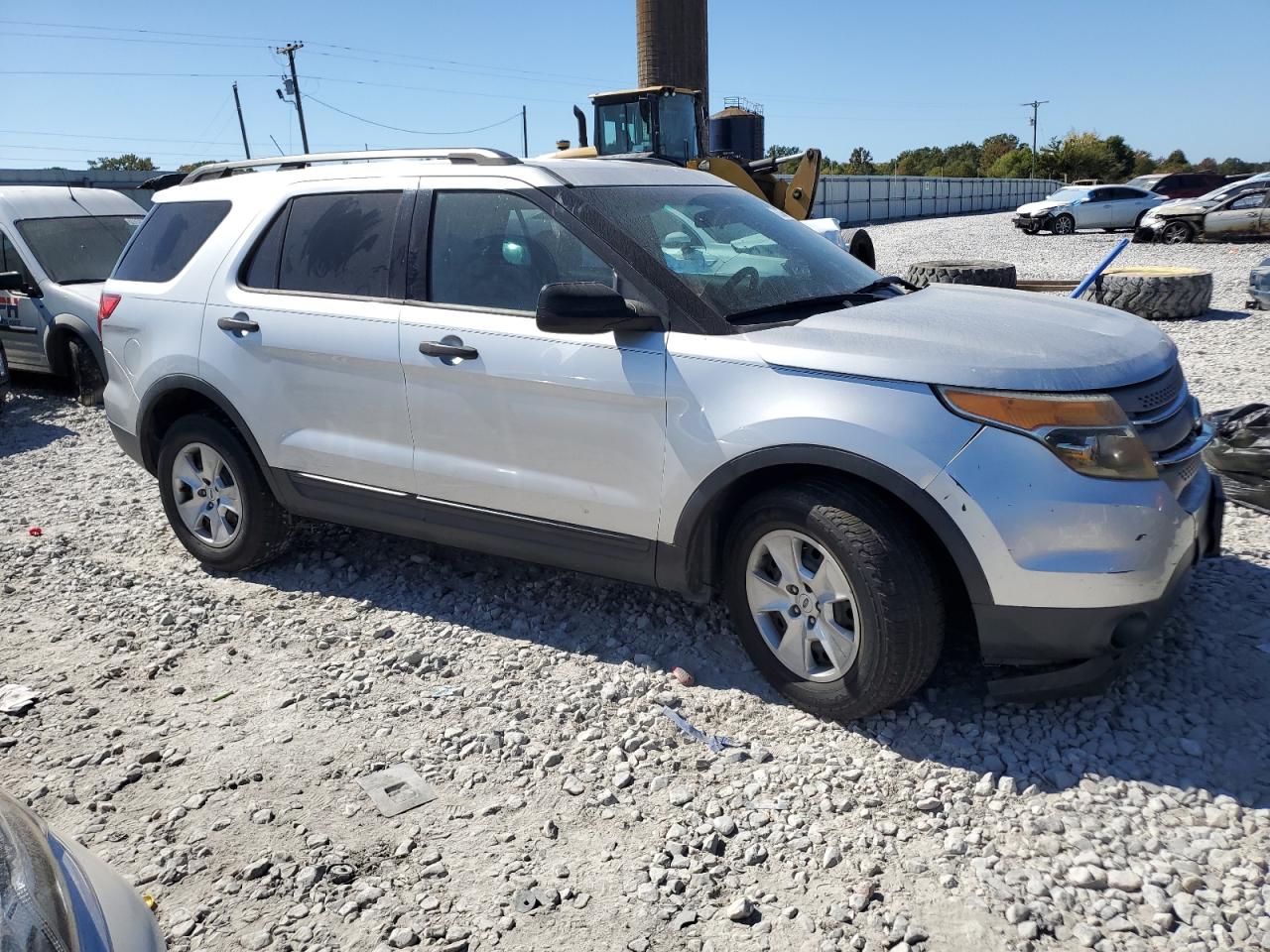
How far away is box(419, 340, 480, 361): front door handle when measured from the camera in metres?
A: 3.88

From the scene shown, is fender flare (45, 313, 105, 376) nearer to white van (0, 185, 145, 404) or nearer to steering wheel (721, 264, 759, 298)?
white van (0, 185, 145, 404)

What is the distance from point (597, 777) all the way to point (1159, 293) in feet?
31.4

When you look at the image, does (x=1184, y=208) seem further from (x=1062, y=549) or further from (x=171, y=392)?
(x=171, y=392)

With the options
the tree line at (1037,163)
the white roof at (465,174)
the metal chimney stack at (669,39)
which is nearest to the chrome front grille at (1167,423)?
the white roof at (465,174)

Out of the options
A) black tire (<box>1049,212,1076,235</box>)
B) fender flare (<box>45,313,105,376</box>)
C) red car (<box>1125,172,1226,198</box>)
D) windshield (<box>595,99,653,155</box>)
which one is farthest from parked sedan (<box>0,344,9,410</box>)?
red car (<box>1125,172,1226,198</box>)

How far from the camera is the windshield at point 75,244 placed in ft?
32.4

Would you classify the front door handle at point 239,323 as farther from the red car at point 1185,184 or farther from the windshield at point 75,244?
the red car at point 1185,184

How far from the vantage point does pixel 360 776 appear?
3299 mm

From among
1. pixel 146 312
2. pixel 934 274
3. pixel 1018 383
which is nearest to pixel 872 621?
pixel 1018 383

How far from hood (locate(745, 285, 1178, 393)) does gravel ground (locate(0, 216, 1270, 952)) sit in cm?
117

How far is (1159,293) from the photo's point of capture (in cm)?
1040

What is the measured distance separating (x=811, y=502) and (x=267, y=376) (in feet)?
8.70

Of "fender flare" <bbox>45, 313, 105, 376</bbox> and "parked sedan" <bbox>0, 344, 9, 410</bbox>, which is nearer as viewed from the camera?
"parked sedan" <bbox>0, 344, 9, 410</bbox>

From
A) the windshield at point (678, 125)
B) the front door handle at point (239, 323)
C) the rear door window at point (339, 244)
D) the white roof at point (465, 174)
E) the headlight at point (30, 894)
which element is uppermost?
the windshield at point (678, 125)
